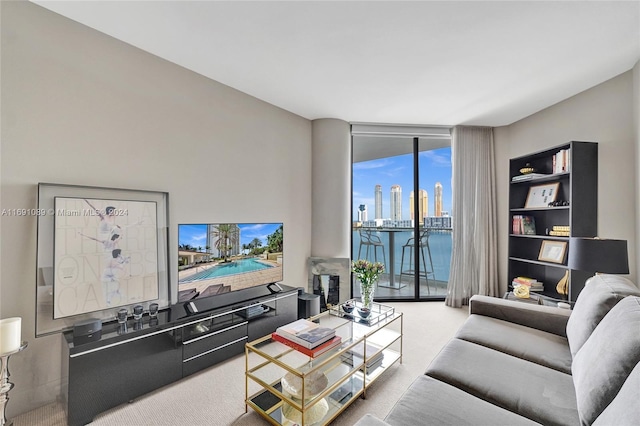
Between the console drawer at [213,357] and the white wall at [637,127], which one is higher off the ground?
the white wall at [637,127]

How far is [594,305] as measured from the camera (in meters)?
1.54

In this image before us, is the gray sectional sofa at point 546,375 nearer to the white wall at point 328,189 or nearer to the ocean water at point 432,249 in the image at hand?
the white wall at point 328,189

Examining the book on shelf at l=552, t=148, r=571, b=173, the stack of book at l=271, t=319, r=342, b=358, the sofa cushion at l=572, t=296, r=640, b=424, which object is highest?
the book on shelf at l=552, t=148, r=571, b=173

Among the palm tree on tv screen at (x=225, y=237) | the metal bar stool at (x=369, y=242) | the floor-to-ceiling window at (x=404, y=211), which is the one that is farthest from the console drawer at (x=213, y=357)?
the metal bar stool at (x=369, y=242)

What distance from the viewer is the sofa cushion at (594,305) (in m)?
1.48

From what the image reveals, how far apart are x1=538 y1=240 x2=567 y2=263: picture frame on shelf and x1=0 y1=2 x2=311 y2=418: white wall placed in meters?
3.26

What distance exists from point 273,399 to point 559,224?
11.8ft


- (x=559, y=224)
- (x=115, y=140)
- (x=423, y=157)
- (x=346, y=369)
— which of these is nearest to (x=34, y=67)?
(x=115, y=140)

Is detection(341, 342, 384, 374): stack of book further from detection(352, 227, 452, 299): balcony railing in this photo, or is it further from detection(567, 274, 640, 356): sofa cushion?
detection(352, 227, 452, 299): balcony railing

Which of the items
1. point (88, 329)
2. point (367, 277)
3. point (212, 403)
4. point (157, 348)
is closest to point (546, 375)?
point (367, 277)

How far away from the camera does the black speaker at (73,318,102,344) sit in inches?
68.7

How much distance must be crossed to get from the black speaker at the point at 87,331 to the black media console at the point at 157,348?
33 millimetres

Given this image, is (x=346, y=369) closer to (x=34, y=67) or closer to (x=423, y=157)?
(x=34, y=67)

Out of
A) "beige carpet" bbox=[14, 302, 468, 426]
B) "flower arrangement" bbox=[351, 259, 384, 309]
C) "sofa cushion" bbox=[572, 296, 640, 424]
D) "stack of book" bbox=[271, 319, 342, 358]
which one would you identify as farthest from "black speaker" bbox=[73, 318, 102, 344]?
"sofa cushion" bbox=[572, 296, 640, 424]
